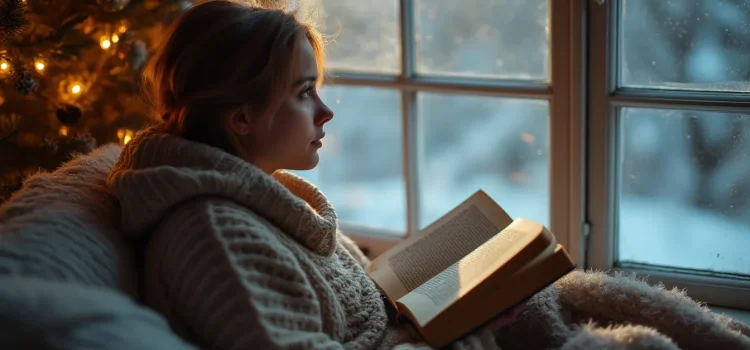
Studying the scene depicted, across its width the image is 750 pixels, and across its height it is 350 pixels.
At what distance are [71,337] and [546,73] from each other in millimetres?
1184

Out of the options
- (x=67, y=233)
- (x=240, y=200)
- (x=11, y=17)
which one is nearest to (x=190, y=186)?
(x=240, y=200)

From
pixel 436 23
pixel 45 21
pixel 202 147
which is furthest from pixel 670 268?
pixel 45 21

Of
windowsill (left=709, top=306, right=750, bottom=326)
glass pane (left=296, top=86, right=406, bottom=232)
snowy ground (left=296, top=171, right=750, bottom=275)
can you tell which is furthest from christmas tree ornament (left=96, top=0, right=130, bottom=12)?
windowsill (left=709, top=306, right=750, bottom=326)

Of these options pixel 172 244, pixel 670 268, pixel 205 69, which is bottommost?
pixel 670 268

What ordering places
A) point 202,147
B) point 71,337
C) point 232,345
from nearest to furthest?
1. point 71,337
2. point 232,345
3. point 202,147

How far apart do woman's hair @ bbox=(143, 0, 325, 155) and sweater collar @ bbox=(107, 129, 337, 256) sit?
63 millimetres

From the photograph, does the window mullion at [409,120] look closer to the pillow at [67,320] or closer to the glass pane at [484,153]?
the glass pane at [484,153]

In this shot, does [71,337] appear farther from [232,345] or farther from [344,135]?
[344,135]

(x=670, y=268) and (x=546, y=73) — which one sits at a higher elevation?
(x=546, y=73)

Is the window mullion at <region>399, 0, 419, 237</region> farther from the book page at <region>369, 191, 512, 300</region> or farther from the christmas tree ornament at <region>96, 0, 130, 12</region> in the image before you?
the christmas tree ornament at <region>96, 0, 130, 12</region>

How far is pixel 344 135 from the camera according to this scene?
2154 mm

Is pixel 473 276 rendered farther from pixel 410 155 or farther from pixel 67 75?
pixel 67 75

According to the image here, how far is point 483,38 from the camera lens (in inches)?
73.5

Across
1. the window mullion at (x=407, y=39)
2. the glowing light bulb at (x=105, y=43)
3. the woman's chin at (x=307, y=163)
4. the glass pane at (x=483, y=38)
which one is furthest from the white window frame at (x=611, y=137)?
the glowing light bulb at (x=105, y=43)
